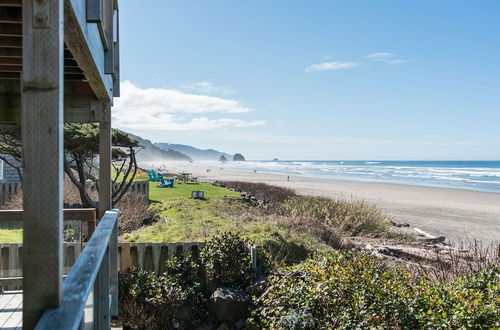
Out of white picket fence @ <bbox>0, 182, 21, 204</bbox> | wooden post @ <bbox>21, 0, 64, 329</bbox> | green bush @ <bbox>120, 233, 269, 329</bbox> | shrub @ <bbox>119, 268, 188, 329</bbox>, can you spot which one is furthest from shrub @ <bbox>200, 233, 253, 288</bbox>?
white picket fence @ <bbox>0, 182, 21, 204</bbox>

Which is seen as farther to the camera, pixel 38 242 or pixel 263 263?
pixel 263 263

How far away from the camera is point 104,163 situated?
4.95 meters

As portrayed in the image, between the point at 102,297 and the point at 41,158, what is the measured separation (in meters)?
2.40

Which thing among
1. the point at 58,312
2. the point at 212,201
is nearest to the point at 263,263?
the point at 58,312

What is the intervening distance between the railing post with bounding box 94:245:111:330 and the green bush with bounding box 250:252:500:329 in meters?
2.16

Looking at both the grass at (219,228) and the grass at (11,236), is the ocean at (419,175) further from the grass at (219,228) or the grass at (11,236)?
the grass at (11,236)

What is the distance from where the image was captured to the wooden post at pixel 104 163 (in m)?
4.90

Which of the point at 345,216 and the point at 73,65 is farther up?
the point at 73,65

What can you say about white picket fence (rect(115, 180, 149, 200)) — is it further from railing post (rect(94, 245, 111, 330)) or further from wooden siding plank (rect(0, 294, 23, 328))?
railing post (rect(94, 245, 111, 330))

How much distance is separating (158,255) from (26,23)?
605 centimetres

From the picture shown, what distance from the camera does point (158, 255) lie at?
7082 millimetres

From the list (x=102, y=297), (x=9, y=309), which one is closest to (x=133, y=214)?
(x=9, y=309)

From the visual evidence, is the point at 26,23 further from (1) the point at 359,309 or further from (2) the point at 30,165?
(1) the point at 359,309

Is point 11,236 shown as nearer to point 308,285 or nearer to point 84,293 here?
point 308,285
